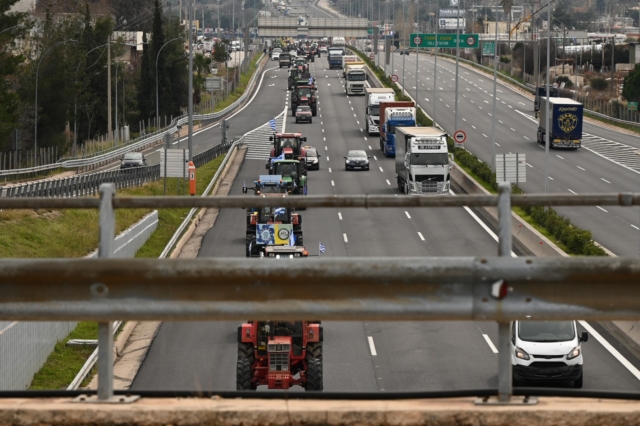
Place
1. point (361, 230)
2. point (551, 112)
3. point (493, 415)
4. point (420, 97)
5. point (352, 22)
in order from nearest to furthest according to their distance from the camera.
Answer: point (493, 415) → point (361, 230) → point (551, 112) → point (420, 97) → point (352, 22)

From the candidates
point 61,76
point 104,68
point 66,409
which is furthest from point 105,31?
point 66,409

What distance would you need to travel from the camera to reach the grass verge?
912 inches

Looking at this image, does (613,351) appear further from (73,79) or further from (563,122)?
(73,79)

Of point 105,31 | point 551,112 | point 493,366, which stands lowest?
point 493,366

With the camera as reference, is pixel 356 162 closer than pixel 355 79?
Yes

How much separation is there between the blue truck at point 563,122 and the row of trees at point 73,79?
33.1 meters

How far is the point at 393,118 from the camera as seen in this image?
74250 millimetres

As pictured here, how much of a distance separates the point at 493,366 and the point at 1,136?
48763 mm

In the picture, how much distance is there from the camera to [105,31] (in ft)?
338

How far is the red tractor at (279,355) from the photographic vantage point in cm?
1931

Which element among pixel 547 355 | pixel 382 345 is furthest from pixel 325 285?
pixel 382 345

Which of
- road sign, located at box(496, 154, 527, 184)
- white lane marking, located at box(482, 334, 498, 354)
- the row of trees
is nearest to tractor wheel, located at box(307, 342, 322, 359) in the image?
white lane marking, located at box(482, 334, 498, 354)

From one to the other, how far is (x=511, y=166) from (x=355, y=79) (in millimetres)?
73700

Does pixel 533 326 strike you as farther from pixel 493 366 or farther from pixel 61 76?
pixel 61 76
